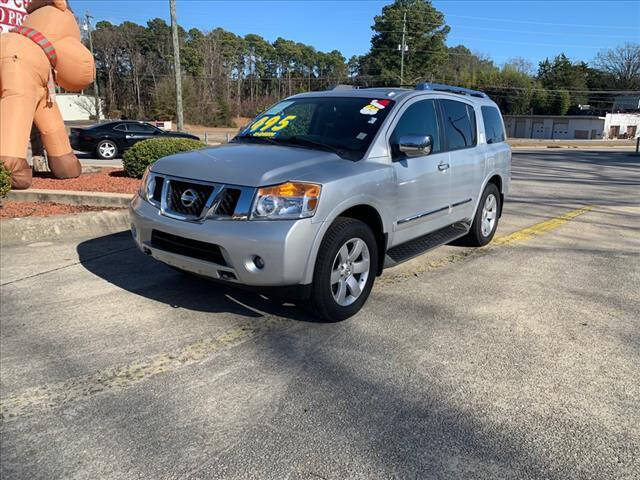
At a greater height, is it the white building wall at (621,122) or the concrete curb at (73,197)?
the white building wall at (621,122)

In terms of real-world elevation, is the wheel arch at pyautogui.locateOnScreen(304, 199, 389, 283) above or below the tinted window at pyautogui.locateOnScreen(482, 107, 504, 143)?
below

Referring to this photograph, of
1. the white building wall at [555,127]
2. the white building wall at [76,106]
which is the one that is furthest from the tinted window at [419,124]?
the white building wall at [555,127]

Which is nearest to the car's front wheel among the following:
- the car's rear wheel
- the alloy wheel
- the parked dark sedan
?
the alloy wheel

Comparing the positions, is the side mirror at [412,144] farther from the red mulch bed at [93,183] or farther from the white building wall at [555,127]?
the white building wall at [555,127]

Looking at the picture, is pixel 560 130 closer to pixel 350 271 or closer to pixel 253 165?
pixel 350 271

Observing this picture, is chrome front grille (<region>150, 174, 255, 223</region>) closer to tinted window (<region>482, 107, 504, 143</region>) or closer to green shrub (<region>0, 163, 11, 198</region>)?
tinted window (<region>482, 107, 504, 143</region>)

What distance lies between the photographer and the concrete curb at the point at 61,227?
6.29 m

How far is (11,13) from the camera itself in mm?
9523

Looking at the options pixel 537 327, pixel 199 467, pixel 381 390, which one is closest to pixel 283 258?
pixel 381 390

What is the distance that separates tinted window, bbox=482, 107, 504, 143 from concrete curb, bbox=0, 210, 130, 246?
16.1 feet

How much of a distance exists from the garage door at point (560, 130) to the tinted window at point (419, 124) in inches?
3092

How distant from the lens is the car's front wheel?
362 cm

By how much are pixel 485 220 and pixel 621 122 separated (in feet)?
271

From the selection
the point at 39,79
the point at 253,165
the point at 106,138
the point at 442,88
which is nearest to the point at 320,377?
the point at 253,165
